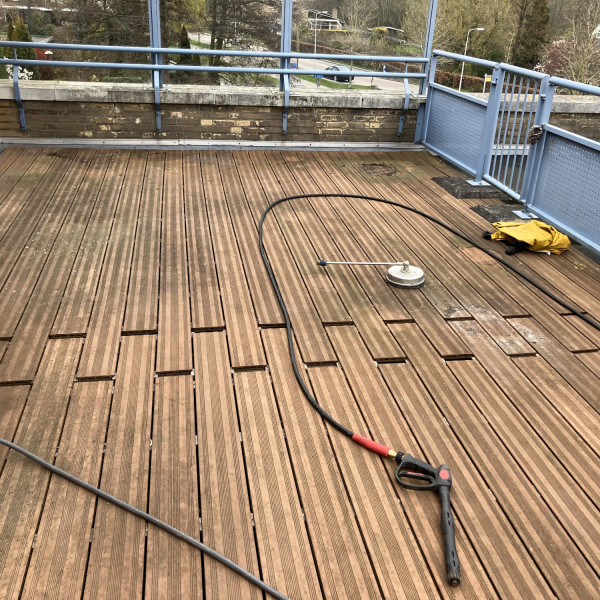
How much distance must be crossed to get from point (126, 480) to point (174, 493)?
0.19 meters

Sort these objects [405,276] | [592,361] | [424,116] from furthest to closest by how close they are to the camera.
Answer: [424,116], [405,276], [592,361]

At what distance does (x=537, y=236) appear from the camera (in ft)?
13.8

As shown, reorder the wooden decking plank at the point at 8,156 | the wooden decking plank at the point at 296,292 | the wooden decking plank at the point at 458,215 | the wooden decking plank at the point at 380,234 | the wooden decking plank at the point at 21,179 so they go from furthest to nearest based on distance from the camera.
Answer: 1. the wooden decking plank at the point at 8,156
2. the wooden decking plank at the point at 21,179
3. the wooden decking plank at the point at 458,215
4. the wooden decking plank at the point at 380,234
5. the wooden decking plank at the point at 296,292

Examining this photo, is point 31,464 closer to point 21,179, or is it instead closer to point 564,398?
point 564,398

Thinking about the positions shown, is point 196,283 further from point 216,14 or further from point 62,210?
point 216,14

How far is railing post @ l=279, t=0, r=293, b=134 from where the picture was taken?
242 inches

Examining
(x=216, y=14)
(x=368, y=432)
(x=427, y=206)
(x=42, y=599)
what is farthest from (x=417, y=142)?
(x=42, y=599)

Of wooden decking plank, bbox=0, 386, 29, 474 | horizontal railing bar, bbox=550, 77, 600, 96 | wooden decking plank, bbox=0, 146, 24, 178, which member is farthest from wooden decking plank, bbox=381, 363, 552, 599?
wooden decking plank, bbox=0, 146, 24, 178

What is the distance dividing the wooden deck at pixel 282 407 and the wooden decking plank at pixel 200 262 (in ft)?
0.07

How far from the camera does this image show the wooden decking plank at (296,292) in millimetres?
3012

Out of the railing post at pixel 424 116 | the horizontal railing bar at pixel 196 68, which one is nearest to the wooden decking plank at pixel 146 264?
the horizontal railing bar at pixel 196 68

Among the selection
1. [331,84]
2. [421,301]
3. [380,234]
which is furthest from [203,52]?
[421,301]

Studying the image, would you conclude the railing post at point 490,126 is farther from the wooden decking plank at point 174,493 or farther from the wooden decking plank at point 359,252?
the wooden decking plank at point 174,493

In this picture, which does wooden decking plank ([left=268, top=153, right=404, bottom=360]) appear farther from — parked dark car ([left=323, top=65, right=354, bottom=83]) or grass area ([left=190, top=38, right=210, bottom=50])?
grass area ([left=190, top=38, right=210, bottom=50])
